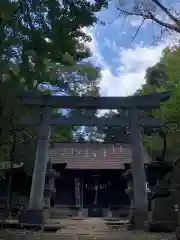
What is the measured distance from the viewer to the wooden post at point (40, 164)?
54.1 ft

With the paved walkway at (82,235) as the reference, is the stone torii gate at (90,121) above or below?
above

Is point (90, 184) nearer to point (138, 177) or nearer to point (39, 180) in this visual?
point (39, 180)

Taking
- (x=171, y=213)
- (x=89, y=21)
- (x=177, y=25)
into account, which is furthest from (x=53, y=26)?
(x=171, y=213)

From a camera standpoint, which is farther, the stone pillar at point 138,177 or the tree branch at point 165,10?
the stone pillar at point 138,177

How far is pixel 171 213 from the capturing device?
1445cm

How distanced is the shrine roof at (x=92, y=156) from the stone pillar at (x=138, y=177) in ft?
33.0

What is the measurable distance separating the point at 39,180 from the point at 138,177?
4269 mm

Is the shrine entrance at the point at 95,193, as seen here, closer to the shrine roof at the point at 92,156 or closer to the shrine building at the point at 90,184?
the shrine building at the point at 90,184

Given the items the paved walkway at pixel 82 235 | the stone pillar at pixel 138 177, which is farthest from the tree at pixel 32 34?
the stone pillar at pixel 138 177

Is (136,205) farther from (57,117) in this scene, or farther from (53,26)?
(53,26)

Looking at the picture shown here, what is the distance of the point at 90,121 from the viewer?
17.8 meters

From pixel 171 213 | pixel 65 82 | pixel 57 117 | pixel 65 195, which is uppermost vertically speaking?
pixel 65 82

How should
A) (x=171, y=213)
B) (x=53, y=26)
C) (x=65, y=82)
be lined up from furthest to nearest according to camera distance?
(x=65, y=82) < (x=171, y=213) < (x=53, y=26)

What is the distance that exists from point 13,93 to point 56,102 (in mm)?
8319
